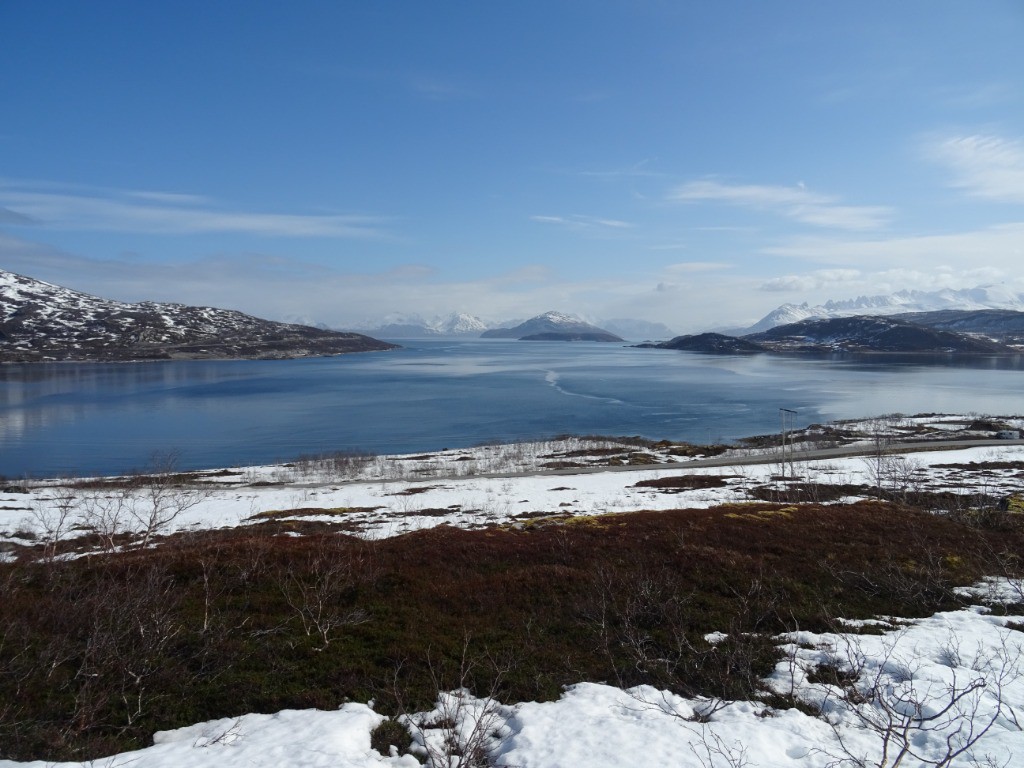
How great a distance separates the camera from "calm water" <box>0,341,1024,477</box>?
5609 centimetres

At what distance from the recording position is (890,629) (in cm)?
905

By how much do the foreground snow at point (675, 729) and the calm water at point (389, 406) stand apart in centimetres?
4838

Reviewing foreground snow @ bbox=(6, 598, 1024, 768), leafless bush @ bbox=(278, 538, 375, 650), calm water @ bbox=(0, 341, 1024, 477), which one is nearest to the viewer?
foreground snow @ bbox=(6, 598, 1024, 768)

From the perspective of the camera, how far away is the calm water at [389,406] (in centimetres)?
5609

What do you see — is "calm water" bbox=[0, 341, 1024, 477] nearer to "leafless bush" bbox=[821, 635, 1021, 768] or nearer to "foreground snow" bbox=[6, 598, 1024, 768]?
"foreground snow" bbox=[6, 598, 1024, 768]

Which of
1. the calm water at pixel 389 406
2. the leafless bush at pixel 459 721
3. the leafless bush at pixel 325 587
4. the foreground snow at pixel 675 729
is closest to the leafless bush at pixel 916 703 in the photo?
the foreground snow at pixel 675 729

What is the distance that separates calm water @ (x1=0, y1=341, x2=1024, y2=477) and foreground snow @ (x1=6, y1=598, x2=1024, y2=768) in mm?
48383

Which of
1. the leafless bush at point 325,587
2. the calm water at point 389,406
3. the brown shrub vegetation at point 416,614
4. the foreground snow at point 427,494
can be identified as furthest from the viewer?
the calm water at point 389,406

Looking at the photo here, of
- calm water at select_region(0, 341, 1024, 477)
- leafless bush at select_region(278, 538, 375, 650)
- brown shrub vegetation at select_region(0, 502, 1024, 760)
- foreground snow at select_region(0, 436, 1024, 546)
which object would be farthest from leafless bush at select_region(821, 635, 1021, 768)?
calm water at select_region(0, 341, 1024, 477)

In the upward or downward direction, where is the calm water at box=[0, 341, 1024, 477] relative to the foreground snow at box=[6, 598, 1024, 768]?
downward

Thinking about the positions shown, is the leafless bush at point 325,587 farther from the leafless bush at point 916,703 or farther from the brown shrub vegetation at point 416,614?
the leafless bush at point 916,703

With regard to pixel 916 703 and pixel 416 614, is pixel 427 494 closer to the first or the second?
pixel 416 614

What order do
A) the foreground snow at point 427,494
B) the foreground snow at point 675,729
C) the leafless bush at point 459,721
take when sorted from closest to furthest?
the foreground snow at point 675,729, the leafless bush at point 459,721, the foreground snow at point 427,494

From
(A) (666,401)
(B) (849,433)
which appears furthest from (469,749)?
(A) (666,401)
